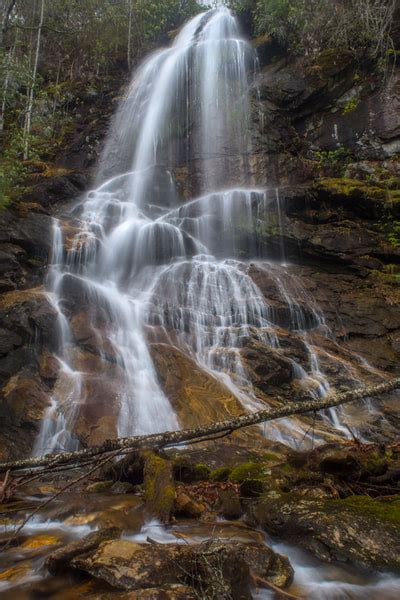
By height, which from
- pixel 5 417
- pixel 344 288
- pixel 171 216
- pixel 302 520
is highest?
pixel 171 216

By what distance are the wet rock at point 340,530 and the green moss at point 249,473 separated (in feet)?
2.99

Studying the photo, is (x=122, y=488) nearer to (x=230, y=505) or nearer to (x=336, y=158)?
(x=230, y=505)

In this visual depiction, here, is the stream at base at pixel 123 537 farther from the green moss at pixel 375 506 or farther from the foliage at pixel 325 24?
the foliage at pixel 325 24

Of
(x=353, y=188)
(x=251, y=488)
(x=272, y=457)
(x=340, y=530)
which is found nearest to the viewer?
(x=340, y=530)

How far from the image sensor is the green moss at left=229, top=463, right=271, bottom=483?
4.19m

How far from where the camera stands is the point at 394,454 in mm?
4723

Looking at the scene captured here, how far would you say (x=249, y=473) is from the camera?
14.1 ft

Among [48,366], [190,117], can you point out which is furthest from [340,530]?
[190,117]

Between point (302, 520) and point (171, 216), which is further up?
point (171, 216)

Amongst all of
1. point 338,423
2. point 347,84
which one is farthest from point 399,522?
point 347,84

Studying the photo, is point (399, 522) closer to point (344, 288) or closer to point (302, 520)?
point (302, 520)

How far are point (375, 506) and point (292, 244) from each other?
1217 cm

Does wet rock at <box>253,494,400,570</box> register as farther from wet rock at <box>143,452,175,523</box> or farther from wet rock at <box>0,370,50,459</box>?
wet rock at <box>0,370,50,459</box>

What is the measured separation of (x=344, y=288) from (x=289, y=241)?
269 cm
